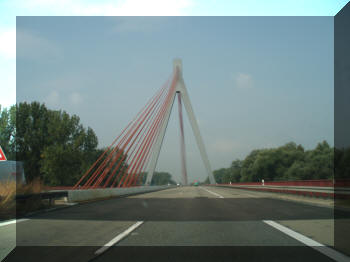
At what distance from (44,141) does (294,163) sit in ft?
201

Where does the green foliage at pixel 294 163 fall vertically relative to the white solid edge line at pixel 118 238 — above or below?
below

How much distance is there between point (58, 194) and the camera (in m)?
15.5

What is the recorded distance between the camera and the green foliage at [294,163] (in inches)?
2470

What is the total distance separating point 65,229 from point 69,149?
52.4 metres

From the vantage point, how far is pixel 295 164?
84375 millimetres

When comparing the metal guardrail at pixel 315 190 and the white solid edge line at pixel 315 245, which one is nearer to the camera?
the white solid edge line at pixel 315 245

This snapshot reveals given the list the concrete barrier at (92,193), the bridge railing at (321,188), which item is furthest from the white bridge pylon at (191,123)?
the bridge railing at (321,188)

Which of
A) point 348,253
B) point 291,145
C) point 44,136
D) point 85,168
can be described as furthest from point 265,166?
point 348,253

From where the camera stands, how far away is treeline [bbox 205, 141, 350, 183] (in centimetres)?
6185

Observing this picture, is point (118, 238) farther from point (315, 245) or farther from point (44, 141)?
point (44, 141)

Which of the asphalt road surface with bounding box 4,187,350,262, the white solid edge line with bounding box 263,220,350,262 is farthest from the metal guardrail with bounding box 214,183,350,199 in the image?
the white solid edge line with bounding box 263,220,350,262

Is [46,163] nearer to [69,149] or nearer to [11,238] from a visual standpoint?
[69,149]

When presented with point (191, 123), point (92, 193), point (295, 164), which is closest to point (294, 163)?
point (295, 164)

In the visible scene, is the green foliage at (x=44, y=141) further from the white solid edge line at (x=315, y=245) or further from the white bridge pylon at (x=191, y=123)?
the white solid edge line at (x=315, y=245)
